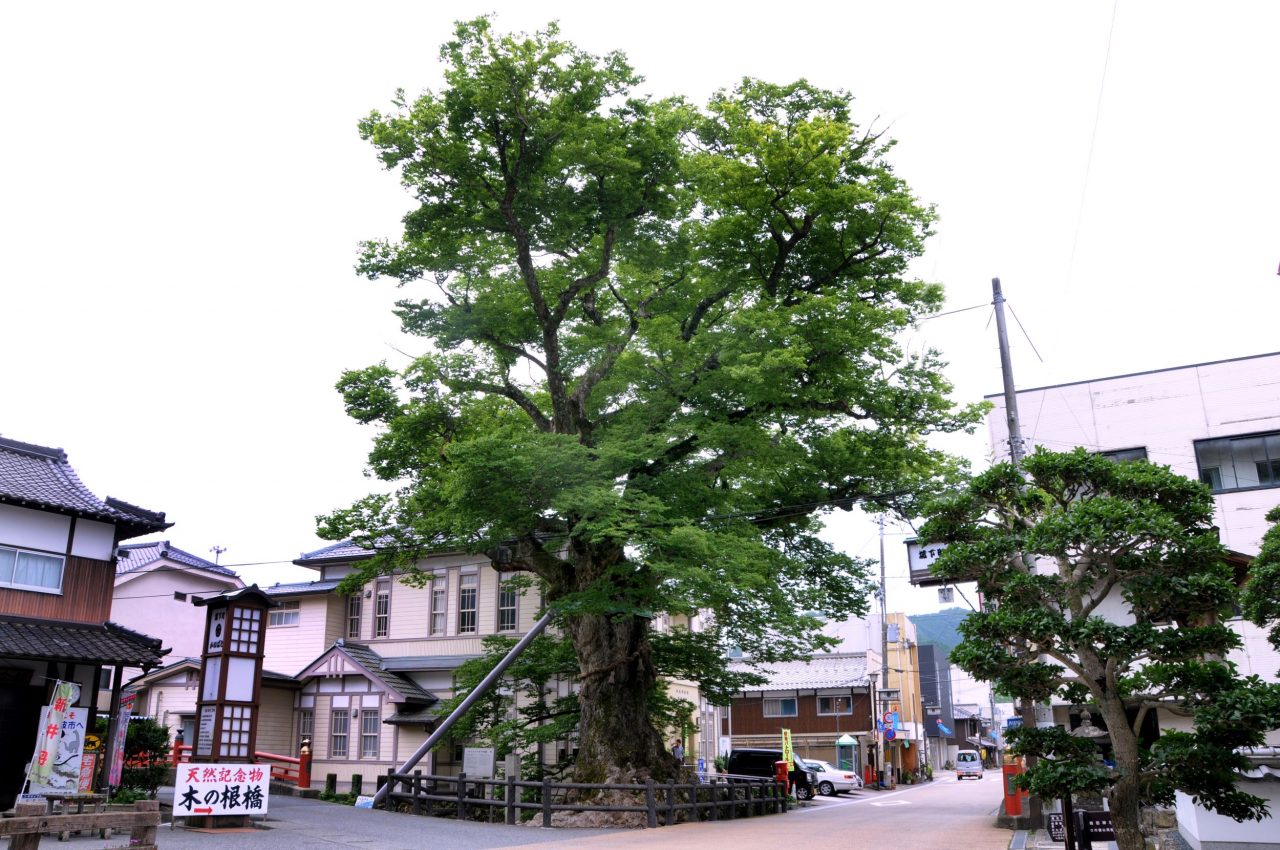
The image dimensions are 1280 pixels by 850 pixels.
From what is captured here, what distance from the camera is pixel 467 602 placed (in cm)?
3086

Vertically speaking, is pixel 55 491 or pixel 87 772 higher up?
pixel 55 491

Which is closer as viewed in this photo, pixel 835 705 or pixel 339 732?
pixel 339 732

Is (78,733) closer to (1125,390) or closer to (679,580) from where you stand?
(679,580)

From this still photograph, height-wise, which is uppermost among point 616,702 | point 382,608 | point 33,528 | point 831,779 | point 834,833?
point 33,528

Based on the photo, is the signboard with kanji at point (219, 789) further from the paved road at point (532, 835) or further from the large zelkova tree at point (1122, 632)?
the large zelkova tree at point (1122, 632)

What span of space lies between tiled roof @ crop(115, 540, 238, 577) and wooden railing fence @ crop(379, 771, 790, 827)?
17.5 m

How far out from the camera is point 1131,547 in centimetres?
1055

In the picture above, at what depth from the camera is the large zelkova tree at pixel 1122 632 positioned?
10023 mm

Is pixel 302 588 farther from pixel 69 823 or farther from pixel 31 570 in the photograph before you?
pixel 69 823

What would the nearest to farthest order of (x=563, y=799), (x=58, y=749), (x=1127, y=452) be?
(x=58, y=749), (x=563, y=799), (x=1127, y=452)

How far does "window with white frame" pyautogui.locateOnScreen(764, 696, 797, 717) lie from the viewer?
50.4 metres

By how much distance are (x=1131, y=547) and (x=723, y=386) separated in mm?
10218

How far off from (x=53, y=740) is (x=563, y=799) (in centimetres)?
976

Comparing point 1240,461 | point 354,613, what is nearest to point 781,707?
point 354,613
